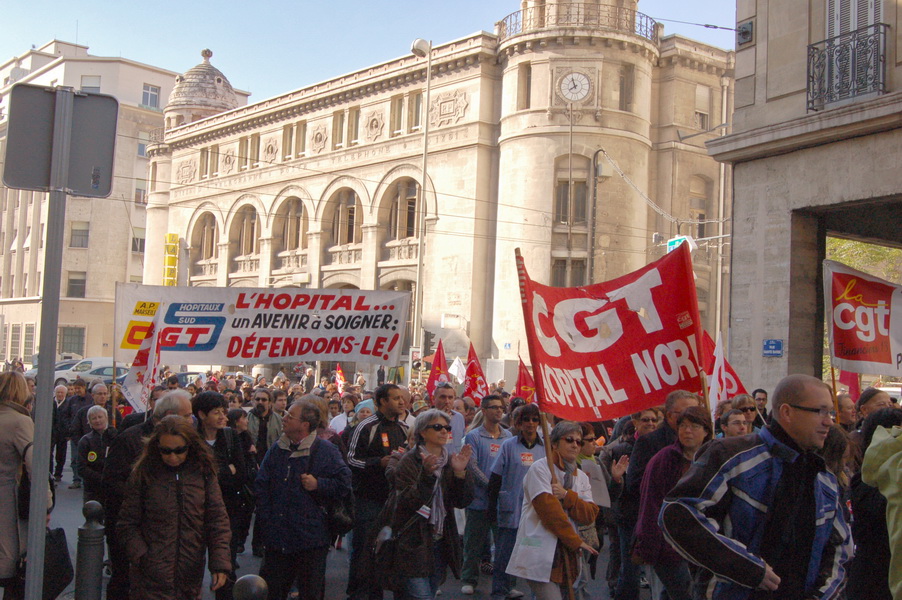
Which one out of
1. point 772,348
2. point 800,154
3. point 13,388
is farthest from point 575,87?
point 13,388

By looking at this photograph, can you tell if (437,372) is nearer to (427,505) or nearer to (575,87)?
(427,505)

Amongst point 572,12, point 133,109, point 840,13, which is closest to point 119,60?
point 133,109

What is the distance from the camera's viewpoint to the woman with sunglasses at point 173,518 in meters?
5.05

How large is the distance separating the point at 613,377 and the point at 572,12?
95.8 ft

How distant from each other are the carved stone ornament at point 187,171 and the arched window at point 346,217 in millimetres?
12788

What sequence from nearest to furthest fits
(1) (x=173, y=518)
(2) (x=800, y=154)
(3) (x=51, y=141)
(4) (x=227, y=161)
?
(3) (x=51, y=141), (1) (x=173, y=518), (2) (x=800, y=154), (4) (x=227, y=161)

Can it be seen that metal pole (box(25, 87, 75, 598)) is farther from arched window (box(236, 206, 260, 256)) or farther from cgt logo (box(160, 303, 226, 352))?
arched window (box(236, 206, 260, 256))

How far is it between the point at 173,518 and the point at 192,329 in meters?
5.82

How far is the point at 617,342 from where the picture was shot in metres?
6.75

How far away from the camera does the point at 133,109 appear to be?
63938mm

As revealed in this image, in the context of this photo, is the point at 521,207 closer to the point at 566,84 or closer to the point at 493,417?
the point at 566,84

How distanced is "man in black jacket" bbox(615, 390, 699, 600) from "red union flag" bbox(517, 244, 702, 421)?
0.90ft

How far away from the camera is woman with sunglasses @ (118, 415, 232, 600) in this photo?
5055 mm

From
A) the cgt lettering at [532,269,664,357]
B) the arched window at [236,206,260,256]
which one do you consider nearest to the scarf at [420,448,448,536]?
the cgt lettering at [532,269,664,357]
